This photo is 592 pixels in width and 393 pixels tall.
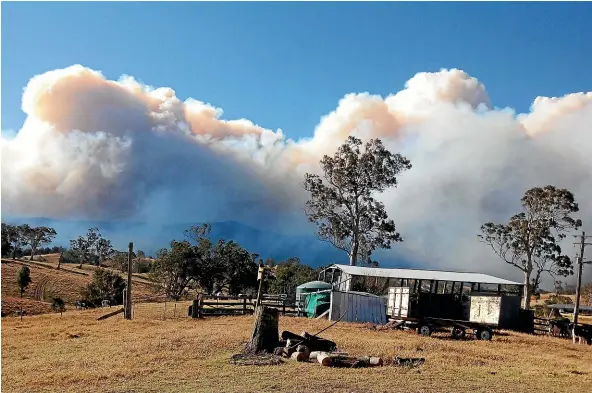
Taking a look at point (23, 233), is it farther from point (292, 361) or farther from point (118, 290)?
point (292, 361)

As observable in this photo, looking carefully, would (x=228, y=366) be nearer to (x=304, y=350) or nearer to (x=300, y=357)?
(x=300, y=357)

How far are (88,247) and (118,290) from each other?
6968cm

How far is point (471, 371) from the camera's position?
19.3 m

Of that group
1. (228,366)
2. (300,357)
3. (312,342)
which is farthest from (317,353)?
(228,366)

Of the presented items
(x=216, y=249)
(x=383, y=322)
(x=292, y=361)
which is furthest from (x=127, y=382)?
(x=216, y=249)

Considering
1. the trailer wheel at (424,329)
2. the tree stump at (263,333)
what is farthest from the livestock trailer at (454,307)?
the tree stump at (263,333)

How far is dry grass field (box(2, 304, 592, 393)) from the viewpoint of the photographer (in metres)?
16.1

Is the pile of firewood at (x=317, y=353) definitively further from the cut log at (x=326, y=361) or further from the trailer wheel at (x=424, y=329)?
the trailer wheel at (x=424, y=329)

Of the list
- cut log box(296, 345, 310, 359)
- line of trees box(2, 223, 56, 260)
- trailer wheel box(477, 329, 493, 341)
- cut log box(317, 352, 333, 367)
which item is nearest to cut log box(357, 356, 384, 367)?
cut log box(317, 352, 333, 367)

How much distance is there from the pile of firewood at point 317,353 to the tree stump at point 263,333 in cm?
41

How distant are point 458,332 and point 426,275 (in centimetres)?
1179

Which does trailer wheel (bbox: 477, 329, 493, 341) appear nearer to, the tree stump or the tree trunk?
the tree stump

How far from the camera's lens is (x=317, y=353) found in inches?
780

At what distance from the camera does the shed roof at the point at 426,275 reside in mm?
44125
